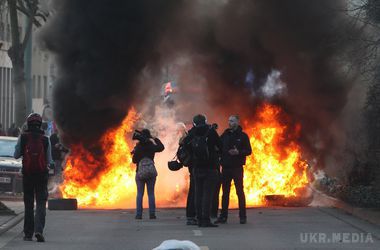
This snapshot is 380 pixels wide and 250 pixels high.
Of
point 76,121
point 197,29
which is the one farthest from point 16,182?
point 197,29

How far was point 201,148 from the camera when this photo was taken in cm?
1517

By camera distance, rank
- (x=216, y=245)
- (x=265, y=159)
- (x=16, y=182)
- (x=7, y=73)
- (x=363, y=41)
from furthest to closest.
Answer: (x=7, y=73) → (x=16, y=182) → (x=265, y=159) → (x=363, y=41) → (x=216, y=245)

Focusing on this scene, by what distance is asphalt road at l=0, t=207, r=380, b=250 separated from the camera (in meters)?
12.9

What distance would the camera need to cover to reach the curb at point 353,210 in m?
16.0

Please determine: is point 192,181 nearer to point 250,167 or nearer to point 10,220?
point 10,220

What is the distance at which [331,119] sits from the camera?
20.8 m

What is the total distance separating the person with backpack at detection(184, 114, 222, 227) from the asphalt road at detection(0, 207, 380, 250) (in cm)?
35

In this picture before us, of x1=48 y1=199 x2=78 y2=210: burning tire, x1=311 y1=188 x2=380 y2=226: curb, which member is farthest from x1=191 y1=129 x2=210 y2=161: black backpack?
x1=48 y1=199 x2=78 y2=210: burning tire

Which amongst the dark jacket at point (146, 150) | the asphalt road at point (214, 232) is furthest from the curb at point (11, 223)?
the dark jacket at point (146, 150)

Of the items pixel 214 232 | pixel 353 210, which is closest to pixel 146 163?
pixel 214 232

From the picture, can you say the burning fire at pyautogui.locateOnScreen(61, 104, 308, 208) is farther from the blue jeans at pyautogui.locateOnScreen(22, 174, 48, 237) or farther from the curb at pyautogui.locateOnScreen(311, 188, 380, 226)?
the blue jeans at pyautogui.locateOnScreen(22, 174, 48, 237)

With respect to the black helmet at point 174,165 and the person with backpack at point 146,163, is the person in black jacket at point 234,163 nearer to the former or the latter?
the black helmet at point 174,165

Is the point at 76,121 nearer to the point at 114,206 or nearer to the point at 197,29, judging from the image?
the point at 114,206

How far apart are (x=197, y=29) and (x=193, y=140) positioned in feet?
20.5
